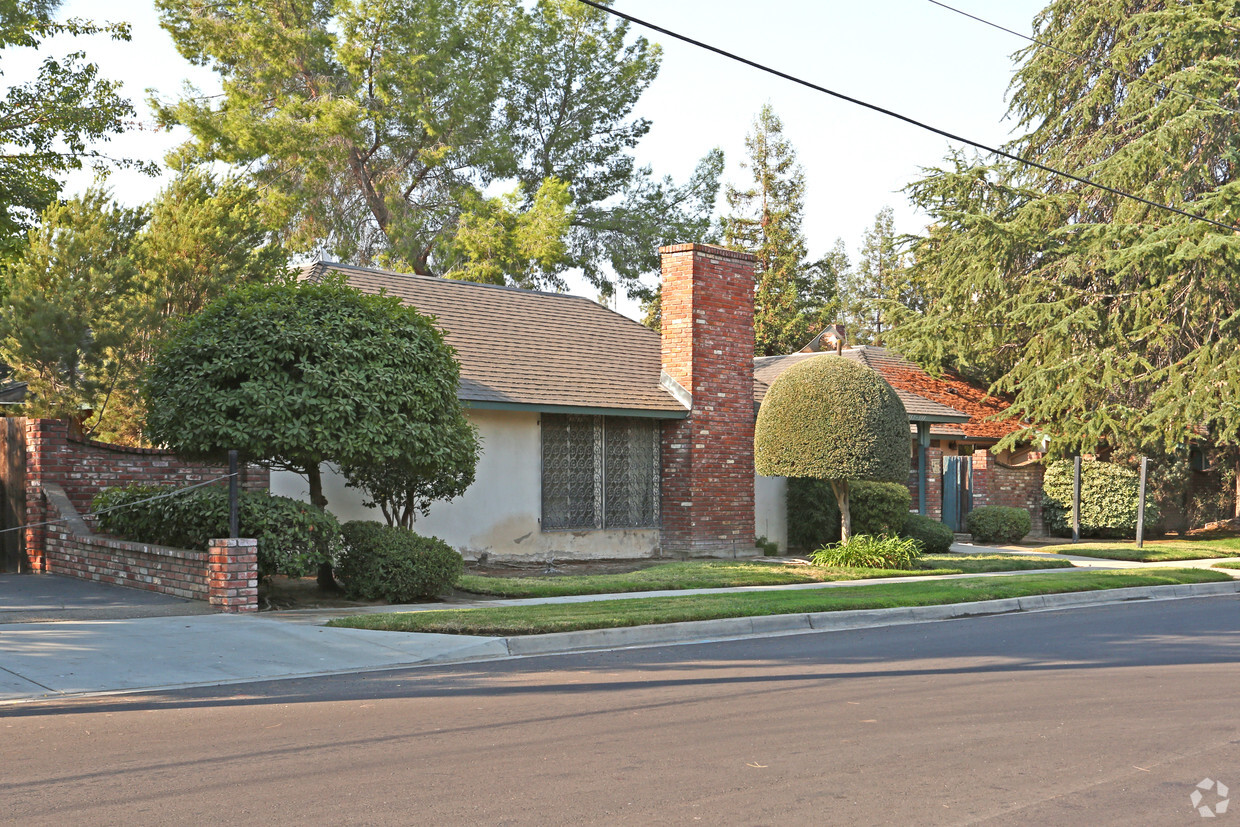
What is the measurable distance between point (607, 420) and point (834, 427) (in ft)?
13.7

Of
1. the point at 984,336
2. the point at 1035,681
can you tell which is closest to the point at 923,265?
the point at 984,336

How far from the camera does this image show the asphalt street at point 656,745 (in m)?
5.89

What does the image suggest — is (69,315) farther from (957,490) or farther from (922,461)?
(957,490)

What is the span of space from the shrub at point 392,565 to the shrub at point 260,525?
0.31 metres

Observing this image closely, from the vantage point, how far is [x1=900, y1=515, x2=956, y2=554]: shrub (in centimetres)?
2389

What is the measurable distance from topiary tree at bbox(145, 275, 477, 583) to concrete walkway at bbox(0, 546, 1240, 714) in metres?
2.01

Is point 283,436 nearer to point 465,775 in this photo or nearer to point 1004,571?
point 465,775

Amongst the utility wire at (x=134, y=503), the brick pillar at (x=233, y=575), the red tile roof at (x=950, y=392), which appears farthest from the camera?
the red tile roof at (x=950, y=392)

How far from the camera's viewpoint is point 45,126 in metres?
24.6

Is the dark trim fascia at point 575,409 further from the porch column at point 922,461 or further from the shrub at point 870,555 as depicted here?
the porch column at point 922,461

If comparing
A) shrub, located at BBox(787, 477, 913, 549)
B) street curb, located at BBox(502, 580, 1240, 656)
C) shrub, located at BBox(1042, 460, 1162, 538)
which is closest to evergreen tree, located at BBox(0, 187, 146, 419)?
shrub, located at BBox(787, 477, 913, 549)

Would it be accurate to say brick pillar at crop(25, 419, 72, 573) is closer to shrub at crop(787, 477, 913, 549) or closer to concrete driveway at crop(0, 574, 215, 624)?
concrete driveway at crop(0, 574, 215, 624)

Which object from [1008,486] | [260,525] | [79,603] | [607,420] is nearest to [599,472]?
[607,420]

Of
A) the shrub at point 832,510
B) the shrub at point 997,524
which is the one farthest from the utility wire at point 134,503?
the shrub at point 997,524
